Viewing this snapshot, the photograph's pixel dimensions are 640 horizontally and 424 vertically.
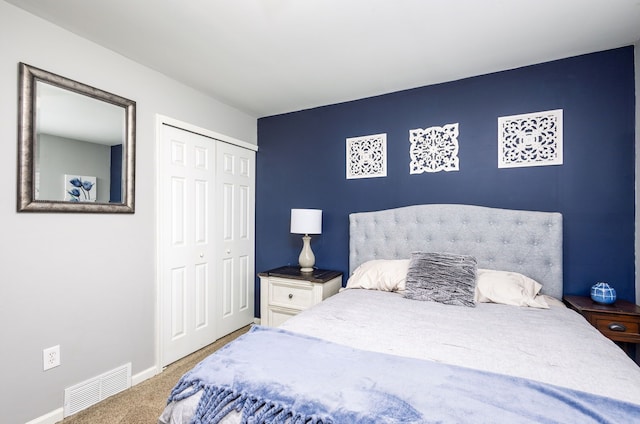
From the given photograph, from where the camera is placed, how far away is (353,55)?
7.29ft

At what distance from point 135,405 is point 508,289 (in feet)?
8.51

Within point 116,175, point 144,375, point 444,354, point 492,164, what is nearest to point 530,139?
point 492,164

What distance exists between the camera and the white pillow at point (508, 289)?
78.5 inches

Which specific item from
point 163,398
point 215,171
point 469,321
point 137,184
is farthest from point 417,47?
point 163,398

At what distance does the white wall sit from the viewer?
5.58 ft

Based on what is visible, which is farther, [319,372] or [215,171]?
[215,171]

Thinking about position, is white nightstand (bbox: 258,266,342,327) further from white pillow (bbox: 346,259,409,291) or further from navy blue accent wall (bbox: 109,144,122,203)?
navy blue accent wall (bbox: 109,144,122,203)

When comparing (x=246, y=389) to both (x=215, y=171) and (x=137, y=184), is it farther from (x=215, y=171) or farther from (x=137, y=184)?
(x=215, y=171)

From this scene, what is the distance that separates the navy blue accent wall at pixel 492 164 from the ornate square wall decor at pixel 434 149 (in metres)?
0.05

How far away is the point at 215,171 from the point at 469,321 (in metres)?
2.52

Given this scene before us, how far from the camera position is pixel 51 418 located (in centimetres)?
185

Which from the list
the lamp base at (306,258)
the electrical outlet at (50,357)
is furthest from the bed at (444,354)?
the electrical outlet at (50,357)

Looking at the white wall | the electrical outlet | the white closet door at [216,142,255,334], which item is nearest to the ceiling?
the white wall

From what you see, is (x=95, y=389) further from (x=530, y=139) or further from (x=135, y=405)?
(x=530, y=139)
